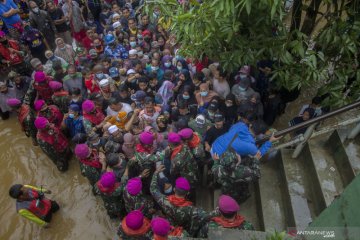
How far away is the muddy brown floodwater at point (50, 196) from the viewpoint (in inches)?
222

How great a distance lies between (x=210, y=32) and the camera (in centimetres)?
348

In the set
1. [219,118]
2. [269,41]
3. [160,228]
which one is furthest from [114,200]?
[269,41]

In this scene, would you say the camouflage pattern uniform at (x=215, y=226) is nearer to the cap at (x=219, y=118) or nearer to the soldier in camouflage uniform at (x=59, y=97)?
the cap at (x=219, y=118)

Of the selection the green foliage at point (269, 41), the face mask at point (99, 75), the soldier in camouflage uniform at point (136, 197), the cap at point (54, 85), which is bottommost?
the soldier in camouflage uniform at point (136, 197)

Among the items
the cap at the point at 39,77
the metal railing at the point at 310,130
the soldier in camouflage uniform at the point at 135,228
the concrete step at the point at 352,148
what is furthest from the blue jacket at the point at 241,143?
the cap at the point at 39,77

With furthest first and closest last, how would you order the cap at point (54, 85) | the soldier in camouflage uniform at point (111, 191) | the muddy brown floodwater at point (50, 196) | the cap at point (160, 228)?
the cap at point (54, 85)
the muddy brown floodwater at point (50, 196)
the soldier in camouflage uniform at point (111, 191)
the cap at point (160, 228)

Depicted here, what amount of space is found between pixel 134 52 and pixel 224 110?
309cm

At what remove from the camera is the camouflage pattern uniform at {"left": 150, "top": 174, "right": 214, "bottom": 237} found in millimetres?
4141

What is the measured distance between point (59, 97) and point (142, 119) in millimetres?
2211

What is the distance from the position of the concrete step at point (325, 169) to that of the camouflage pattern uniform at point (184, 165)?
1782 mm

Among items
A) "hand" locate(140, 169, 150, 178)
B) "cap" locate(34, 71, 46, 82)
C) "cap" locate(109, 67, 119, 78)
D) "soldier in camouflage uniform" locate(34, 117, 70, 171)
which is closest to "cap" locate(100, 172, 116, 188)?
"hand" locate(140, 169, 150, 178)

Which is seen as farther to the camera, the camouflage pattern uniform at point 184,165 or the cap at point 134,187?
the camouflage pattern uniform at point 184,165

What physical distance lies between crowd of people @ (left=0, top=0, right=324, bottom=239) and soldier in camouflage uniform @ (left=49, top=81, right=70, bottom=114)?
22 mm

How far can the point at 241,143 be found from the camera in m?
4.37
